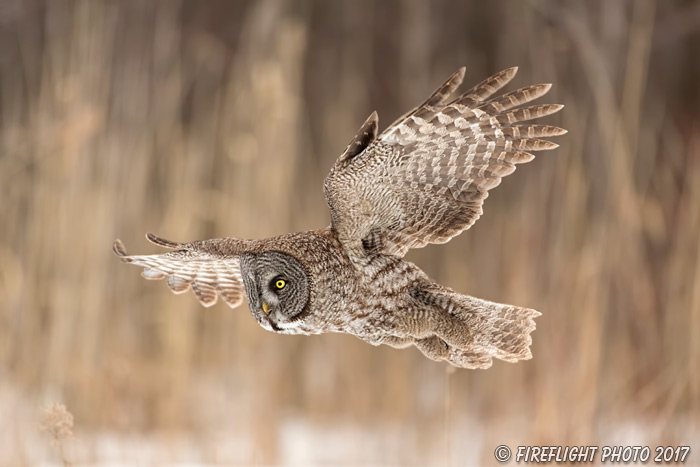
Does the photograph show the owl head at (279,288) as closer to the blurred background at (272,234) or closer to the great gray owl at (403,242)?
the great gray owl at (403,242)

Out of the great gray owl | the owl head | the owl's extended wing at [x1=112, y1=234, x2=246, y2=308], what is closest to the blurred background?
the owl's extended wing at [x1=112, y1=234, x2=246, y2=308]

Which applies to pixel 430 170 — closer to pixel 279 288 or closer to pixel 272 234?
pixel 279 288

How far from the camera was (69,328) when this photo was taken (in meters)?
2.31

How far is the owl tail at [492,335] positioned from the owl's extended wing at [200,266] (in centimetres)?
39

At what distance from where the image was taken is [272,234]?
2377 mm

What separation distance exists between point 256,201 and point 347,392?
86 cm

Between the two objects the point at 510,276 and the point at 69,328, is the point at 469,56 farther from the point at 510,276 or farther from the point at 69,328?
the point at 69,328

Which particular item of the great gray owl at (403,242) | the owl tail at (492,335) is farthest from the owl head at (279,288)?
the owl tail at (492,335)

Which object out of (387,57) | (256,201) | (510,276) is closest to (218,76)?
(387,57)

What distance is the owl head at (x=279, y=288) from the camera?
42.9 inches

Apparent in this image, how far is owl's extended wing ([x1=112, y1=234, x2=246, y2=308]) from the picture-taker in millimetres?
1172

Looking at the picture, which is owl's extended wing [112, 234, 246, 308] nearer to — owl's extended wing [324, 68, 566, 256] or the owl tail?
owl's extended wing [324, 68, 566, 256]

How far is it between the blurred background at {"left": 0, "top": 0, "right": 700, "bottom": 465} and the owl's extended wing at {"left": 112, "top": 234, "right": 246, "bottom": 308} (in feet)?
2.26

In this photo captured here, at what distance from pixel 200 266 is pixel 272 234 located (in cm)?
104
